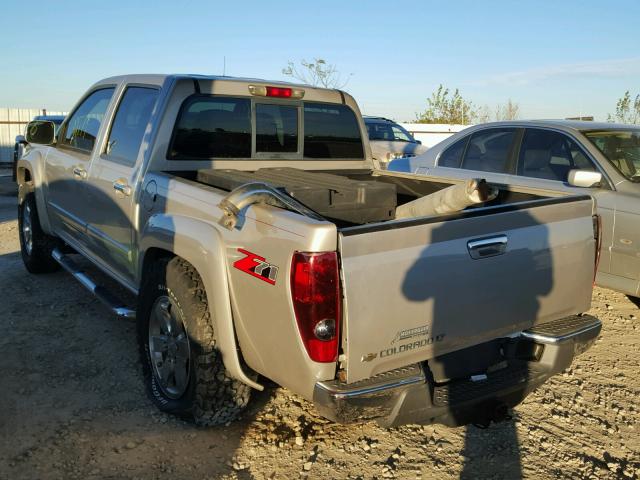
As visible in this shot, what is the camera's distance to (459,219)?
8.94ft

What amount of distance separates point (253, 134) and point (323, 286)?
7.65ft

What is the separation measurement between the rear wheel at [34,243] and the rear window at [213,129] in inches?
108

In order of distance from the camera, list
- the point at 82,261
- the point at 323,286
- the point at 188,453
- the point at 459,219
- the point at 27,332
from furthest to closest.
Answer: the point at 82,261
the point at 27,332
the point at 188,453
the point at 459,219
the point at 323,286

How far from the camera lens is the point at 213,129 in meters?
4.24

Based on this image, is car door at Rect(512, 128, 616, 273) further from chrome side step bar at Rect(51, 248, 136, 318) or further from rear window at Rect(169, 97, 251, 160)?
chrome side step bar at Rect(51, 248, 136, 318)

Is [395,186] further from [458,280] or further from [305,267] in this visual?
[305,267]

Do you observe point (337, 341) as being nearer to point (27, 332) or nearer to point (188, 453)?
point (188, 453)

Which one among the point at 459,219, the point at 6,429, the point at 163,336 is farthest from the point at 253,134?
the point at 6,429

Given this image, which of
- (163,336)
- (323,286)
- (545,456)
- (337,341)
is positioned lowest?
(545,456)

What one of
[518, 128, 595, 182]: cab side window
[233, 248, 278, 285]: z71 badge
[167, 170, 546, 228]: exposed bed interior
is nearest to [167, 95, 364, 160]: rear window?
[167, 170, 546, 228]: exposed bed interior

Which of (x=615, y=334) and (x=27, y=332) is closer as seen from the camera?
(x=27, y=332)

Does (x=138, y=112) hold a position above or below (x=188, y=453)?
above

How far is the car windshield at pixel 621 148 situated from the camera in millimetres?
5379

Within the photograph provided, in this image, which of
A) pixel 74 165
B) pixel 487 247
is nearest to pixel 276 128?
pixel 74 165
